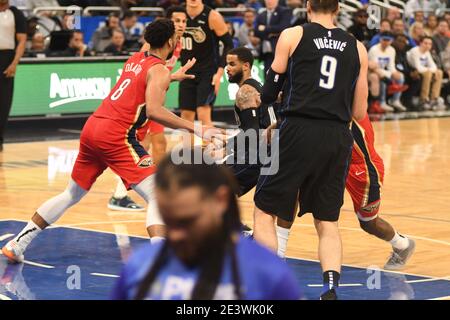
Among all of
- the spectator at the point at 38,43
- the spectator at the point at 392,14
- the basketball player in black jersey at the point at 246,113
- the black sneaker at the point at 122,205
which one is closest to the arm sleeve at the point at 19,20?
the spectator at the point at 38,43

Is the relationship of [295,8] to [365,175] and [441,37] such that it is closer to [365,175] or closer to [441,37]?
[441,37]

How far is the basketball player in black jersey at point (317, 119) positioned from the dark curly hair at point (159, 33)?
1335 mm

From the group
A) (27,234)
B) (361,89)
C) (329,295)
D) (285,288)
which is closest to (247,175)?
(27,234)

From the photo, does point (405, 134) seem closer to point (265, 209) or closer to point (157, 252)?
point (265, 209)

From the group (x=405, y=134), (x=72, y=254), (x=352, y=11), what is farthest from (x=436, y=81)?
(x=72, y=254)

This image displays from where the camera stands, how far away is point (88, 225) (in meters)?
10.1

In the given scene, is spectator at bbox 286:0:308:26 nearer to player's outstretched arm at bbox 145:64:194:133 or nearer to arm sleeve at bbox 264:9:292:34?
arm sleeve at bbox 264:9:292:34

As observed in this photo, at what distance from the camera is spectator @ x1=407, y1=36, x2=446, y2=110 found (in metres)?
22.7

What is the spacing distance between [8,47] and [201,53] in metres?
3.48

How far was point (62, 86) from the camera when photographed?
1800 centimetres

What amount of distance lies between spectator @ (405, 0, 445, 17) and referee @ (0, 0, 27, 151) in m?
12.3

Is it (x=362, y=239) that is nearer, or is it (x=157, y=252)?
(x=157, y=252)
